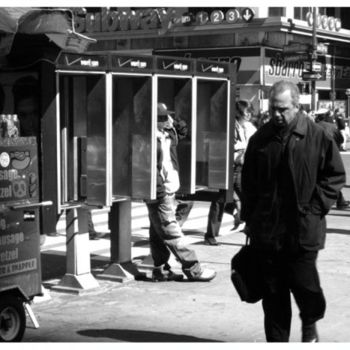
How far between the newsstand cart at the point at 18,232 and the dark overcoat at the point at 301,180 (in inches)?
74.1

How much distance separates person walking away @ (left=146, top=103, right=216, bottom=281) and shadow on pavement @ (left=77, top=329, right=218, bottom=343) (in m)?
1.86

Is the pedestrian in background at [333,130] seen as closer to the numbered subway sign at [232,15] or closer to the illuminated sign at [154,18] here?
the numbered subway sign at [232,15]

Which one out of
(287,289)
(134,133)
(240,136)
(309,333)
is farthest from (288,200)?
(240,136)

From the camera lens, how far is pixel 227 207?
1193 cm

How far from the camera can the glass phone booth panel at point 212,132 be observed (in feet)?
31.5

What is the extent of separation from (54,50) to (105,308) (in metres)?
2.20

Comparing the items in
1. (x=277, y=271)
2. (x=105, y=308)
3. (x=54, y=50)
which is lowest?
(x=105, y=308)

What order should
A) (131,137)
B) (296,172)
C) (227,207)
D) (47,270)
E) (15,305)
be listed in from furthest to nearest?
(227,207) → (47,270) → (131,137) → (15,305) → (296,172)

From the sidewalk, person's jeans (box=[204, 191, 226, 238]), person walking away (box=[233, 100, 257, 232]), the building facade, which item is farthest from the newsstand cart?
the building facade

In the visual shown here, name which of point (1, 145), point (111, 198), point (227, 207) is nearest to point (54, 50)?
point (1, 145)

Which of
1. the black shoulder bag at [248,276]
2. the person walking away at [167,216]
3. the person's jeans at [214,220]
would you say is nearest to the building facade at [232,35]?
the person's jeans at [214,220]

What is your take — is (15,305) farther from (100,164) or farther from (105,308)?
(100,164)

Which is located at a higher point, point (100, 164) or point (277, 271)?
point (100, 164)

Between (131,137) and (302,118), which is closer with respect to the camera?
(302,118)
